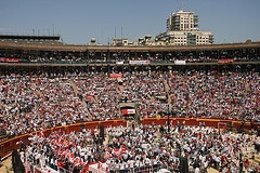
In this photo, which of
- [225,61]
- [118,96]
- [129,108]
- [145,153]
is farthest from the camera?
[225,61]

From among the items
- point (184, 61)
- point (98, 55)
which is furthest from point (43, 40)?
point (184, 61)

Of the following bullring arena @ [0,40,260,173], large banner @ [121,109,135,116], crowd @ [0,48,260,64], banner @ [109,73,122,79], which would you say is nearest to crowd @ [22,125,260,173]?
bullring arena @ [0,40,260,173]

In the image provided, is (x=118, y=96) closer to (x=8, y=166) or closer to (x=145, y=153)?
(x=8, y=166)

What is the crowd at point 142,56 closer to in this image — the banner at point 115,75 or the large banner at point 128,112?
the banner at point 115,75

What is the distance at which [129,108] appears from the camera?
172ft

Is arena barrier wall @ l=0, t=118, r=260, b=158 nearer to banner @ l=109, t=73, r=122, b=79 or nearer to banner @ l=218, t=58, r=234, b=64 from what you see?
banner @ l=109, t=73, r=122, b=79

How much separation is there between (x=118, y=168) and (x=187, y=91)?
113 feet

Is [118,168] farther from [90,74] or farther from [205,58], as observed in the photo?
[205,58]

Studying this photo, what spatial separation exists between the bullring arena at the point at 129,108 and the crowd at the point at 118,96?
0.14 m

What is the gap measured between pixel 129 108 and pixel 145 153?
25.2 m

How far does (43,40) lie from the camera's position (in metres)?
81.3

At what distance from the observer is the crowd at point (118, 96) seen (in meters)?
43.9

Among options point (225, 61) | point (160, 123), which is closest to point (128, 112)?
point (160, 123)

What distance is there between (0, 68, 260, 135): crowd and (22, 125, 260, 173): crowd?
8.78 metres
